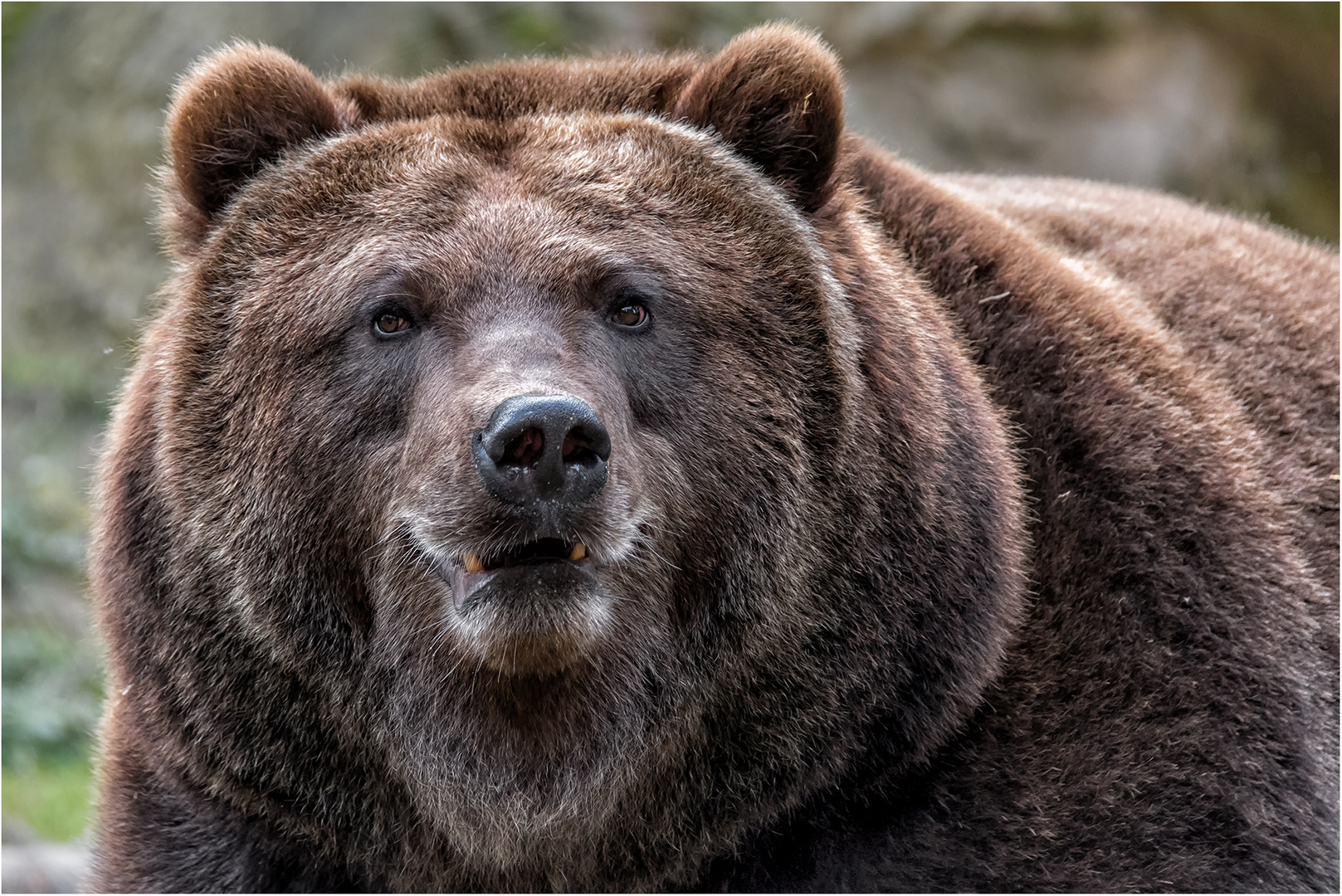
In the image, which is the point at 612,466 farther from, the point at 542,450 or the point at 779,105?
the point at 779,105

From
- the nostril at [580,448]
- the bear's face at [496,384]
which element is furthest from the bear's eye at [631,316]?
the nostril at [580,448]

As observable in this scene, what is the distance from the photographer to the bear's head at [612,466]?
159 inches

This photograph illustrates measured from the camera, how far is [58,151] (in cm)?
1448

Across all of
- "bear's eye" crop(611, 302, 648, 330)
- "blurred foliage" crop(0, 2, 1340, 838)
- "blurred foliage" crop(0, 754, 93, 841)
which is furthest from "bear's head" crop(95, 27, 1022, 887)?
"blurred foliage" crop(0, 2, 1340, 838)

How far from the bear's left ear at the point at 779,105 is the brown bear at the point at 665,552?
1 cm

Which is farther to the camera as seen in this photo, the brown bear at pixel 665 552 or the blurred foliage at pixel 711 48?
the blurred foliage at pixel 711 48

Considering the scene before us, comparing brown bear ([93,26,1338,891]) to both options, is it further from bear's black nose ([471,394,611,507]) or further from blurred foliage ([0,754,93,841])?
blurred foliage ([0,754,93,841])

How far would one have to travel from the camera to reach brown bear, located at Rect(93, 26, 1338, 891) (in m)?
4.07

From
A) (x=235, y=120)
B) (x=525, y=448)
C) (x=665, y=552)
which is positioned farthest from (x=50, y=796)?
(x=525, y=448)

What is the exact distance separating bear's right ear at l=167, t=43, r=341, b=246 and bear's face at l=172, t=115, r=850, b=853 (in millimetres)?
148

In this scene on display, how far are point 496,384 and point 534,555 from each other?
46cm

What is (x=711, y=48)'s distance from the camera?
14672 mm

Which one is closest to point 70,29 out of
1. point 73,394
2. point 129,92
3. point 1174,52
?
point 129,92

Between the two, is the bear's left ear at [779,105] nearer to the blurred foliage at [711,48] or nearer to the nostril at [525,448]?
the nostril at [525,448]
